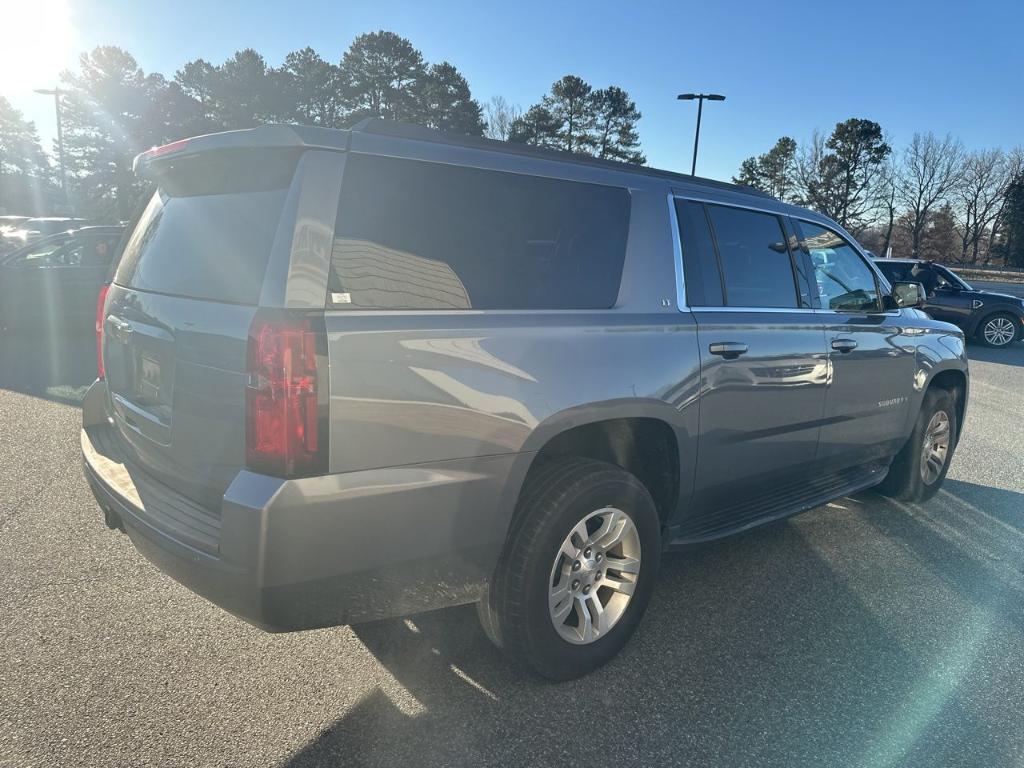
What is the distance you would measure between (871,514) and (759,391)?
81.5 inches

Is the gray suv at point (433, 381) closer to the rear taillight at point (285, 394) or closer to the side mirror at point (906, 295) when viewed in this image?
the rear taillight at point (285, 394)

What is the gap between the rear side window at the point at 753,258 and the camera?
129 inches

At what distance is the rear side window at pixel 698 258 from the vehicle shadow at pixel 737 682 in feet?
4.90

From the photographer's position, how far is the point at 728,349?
121 inches

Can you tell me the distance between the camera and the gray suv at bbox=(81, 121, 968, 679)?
2.01 m

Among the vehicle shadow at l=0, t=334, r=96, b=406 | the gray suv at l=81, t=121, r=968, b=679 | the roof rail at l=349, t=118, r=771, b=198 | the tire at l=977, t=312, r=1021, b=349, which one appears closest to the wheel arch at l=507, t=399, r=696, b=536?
the gray suv at l=81, t=121, r=968, b=679

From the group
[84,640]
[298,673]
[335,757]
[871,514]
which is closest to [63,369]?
[84,640]

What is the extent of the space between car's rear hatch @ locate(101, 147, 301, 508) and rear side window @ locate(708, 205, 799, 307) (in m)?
2.06

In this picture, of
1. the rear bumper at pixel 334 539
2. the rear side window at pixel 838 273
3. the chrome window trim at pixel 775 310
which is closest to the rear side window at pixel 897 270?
the rear side window at pixel 838 273

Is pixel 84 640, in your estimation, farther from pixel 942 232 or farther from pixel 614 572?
pixel 942 232

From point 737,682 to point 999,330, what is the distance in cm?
1449

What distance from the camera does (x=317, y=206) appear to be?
204 centimetres

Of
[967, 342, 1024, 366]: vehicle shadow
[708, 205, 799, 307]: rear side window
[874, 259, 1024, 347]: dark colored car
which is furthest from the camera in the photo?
[874, 259, 1024, 347]: dark colored car

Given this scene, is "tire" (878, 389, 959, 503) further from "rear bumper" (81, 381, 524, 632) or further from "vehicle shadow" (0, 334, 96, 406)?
"vehicle shadow" (0, 334, 96, 406)
